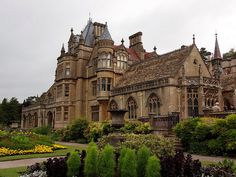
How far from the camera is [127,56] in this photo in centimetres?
4012

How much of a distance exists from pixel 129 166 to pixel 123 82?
2903cm

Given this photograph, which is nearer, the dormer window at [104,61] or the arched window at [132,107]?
the arched window at [132,107]

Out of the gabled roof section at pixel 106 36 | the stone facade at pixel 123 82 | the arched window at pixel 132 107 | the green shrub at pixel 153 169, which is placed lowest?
the green shrub at pixel 153 169

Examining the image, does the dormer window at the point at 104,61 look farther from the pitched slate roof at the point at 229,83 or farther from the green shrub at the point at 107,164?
the green shrub at the point at 107,164

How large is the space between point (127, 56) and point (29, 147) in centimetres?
→ 2366

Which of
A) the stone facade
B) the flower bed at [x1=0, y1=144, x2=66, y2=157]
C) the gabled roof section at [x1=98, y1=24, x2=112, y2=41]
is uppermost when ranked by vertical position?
the gabled roof section at [x1=98, y1=24, x2=112, y2=41]

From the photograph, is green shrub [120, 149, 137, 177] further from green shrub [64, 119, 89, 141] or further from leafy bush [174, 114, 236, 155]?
green shrub [64, 119, 89, 141]

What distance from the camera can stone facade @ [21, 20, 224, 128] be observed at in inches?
1139

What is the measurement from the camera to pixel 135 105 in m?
32.8

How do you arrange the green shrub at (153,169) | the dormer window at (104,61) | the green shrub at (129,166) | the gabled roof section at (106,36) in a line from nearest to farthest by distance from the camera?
the green shrub at (153,169) → the green shrub at (129,166) → the dormer window at (104,61) → the gabled roof section at (106,36)

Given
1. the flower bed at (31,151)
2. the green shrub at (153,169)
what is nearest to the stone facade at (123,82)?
the flower bed at (31,151)

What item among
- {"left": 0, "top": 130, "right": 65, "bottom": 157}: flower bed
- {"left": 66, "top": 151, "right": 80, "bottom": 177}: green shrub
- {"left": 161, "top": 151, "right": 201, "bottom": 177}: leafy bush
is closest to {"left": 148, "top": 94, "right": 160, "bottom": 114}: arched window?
{"left": 0, "top": 130, "right": 65, "bottom": 157}: flower bed

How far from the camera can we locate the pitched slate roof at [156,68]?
30.5m

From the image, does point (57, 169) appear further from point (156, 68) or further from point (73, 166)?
point (156, 68)
